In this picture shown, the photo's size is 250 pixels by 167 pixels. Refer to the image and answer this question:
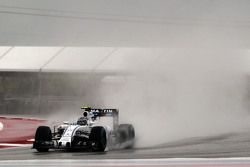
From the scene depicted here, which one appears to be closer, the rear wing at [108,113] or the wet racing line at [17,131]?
the rear wing at [108,113]

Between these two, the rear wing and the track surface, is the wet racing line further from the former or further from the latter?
the rear wing

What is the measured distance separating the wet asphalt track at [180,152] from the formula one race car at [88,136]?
9 centimetres

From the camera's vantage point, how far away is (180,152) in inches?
157

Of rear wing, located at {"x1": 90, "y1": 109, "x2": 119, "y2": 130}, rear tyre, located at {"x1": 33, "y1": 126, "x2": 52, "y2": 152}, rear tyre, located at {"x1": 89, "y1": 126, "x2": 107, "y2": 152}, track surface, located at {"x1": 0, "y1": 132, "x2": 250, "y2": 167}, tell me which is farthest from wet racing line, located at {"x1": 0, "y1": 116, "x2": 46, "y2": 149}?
rear tyre, located at {"x1": 89, "y1": 126, "x2": 107, "y2": 152}

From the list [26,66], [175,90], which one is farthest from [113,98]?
[26,66]

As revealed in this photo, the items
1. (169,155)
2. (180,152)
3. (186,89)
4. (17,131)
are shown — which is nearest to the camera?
(169,155)

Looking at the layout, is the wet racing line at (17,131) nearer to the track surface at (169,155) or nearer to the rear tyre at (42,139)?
the track surface at (169,155)

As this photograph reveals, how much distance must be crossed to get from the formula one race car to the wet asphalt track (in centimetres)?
9

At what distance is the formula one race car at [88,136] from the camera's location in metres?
4.27

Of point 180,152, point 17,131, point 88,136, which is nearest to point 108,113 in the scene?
point 88,136

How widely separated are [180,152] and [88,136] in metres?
0.86

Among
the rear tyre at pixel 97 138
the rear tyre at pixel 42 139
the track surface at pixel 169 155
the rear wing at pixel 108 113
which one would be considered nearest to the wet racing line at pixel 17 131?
the track surface at pixel 169 155

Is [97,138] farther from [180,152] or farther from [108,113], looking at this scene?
[180,152]

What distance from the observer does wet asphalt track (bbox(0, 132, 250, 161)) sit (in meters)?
3.72
